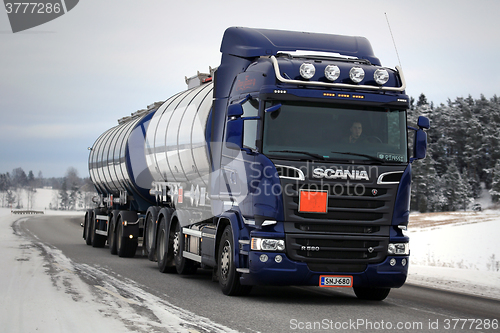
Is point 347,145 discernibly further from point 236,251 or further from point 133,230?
point 133,230

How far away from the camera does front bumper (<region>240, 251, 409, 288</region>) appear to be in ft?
30.4

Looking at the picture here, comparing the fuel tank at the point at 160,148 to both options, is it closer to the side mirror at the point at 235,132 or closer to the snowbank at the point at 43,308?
the side mirror at the point at 235,132

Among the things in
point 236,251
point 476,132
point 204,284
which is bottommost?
point 204,284

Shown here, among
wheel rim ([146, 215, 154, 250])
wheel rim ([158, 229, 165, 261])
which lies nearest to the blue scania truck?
wheel rim ([158, 229, 165, 261])

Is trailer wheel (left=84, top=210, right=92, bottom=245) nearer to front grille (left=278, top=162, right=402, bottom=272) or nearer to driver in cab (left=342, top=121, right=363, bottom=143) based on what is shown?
front grille (left=278, top=162, right=402, bottom=272)

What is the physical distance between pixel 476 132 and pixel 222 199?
→ 106 metres

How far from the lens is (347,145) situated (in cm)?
946

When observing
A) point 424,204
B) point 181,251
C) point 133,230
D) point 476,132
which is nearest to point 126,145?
point 133,230

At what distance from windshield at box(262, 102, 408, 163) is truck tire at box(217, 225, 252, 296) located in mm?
1800

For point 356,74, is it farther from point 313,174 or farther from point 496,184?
point 496,184

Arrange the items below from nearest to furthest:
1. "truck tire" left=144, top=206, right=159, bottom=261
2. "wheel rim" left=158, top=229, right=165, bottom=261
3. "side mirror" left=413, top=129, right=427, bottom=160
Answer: "side mirror" left=413, top=129, right=427, bottom=160 → "wheel rim" left=158, top=229, right=165, bottom=261 → "truck tire" left=144, top=206, right=159, bottom=261

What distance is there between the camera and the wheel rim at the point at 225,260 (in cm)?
1032

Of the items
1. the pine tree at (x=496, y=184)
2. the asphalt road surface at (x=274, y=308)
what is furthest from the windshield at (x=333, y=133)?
the pine tree at (x=496, y=184)

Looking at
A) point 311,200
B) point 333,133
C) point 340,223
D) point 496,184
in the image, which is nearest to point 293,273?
point 340,223
